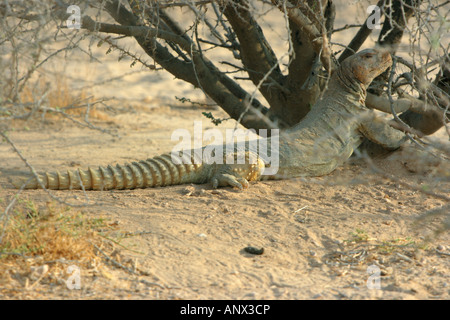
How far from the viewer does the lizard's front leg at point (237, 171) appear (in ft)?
19.3

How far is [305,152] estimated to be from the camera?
6363mm

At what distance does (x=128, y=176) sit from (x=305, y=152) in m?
2.12

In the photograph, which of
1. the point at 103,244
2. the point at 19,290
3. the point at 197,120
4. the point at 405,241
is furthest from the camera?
the point at 197,120

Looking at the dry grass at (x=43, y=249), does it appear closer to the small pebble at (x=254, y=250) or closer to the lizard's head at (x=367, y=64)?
the small pebble at (x=254, y=250)

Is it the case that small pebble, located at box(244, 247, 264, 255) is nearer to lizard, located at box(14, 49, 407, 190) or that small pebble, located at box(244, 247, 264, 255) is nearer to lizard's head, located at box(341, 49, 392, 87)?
lizard, located at box(14, 49, 407, 190)

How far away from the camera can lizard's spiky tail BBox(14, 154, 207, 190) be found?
218 inches

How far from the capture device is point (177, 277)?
3906 millimetres

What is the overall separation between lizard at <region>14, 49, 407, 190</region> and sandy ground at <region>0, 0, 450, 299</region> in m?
0.16

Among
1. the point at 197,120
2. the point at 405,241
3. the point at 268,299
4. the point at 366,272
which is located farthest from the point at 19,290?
the point at 197,120

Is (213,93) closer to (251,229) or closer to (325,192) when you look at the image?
(325,192)

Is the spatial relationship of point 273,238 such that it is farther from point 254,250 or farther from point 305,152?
→ point 305,152

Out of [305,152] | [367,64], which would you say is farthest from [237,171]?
[367,64]

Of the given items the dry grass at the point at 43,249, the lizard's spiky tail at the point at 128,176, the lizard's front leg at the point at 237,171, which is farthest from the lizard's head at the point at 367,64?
the dry grass at the point at 43,249

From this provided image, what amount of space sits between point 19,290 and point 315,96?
4677 millimetres
